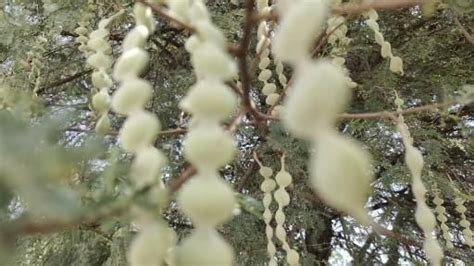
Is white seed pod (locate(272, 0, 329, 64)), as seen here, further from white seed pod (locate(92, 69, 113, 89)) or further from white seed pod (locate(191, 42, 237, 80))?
white seed pod (locate(92, 69, 113, 89))

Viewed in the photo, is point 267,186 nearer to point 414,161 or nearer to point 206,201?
point 414,161

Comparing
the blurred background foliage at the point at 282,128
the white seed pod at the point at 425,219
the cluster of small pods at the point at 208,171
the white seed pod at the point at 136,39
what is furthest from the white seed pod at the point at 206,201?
the blurred background foliage at the point at 282,128


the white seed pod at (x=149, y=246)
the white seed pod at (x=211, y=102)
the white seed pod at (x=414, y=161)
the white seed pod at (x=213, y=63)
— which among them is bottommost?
the white seed pod at (x=149, y=246)

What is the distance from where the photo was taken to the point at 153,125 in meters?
0.31

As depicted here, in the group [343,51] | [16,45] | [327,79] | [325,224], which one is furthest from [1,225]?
[325,224]

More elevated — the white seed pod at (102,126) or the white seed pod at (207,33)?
the white seed pod at (207,33)

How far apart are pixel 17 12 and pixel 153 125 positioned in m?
1.07

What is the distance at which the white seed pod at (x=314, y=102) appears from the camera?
0.67ft

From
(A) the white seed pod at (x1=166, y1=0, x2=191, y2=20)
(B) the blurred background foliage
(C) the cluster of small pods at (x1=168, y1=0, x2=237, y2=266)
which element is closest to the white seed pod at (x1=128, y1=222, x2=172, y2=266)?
(C) the cluster of small pods at (x1=168, y1=0, x2=237, y2=266)

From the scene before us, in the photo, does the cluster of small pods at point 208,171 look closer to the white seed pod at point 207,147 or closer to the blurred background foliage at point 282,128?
the white seed pod at point 207,147

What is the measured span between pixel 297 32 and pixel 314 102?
0.11 ft

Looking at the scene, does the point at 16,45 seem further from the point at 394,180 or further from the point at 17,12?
the point at 394,180

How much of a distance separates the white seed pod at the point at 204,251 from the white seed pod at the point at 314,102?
0.07 m

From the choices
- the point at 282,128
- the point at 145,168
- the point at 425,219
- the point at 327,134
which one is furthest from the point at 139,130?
the point at 282,128
